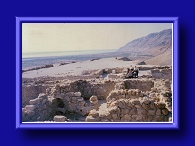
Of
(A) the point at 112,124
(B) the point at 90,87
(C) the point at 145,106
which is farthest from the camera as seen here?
(B) the point at 90,87

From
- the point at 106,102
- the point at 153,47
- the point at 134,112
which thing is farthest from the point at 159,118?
the point at 153,47

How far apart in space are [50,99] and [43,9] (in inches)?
46.5

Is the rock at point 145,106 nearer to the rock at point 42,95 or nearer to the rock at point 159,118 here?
the rock at point 159,118

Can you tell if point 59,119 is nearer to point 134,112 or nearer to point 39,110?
point 39,110

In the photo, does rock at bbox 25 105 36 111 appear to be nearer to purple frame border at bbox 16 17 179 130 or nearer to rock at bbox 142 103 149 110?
purple frame border at bbox 16 17 179 130

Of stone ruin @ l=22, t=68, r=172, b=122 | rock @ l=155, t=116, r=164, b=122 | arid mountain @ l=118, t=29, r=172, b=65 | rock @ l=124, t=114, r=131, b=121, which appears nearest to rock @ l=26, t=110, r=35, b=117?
stone ruin @ l=22, t=68, r=172, b=122

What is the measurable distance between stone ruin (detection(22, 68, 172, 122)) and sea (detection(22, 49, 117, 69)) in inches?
12.3

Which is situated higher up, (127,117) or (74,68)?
(74,68)

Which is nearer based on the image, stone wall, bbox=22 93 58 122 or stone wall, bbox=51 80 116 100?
stone wall, bbox=22 93 58 122

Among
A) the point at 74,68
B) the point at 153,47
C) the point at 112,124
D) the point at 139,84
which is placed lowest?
the point at 112,124

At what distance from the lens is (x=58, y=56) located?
4.61 metres

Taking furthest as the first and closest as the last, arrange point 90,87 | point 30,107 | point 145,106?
point 90,87 < point 145,106 < point 30,107

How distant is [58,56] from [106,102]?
91 cm

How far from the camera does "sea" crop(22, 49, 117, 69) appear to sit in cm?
457
